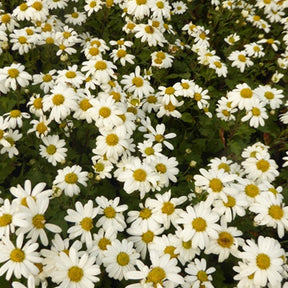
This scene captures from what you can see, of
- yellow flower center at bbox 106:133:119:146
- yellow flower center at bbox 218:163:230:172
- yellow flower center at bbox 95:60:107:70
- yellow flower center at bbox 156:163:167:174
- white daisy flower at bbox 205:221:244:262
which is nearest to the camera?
white daisy flower at bbox 205:221:244:262

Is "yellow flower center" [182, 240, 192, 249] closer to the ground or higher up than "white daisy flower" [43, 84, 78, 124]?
closer to the ground

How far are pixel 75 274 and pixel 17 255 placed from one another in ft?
1.52

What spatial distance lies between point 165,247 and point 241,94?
8.07 feet

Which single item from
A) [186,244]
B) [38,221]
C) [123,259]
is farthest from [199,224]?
[38,221]

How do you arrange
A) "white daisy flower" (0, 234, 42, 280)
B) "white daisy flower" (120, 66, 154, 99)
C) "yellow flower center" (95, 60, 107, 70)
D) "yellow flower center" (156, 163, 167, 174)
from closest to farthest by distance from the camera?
1. "white daisy flower" (0, 234, 42, 280)
2. "yellow flower center" (156, 163, 167, 174)
3. "yellow flower center" (95, 60, 107, 70)
4. "white daisy flower" (120, 66, 154, 99)

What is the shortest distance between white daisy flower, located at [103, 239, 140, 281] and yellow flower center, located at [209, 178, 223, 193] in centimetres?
99

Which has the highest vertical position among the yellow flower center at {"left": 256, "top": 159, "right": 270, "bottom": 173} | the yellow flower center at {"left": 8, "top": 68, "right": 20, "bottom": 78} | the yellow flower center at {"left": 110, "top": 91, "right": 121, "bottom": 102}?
the yellow flower center at {"left": 110, "top": 91, "right": 121, "bottom": 102}

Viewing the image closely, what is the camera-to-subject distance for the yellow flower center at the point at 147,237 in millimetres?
2902

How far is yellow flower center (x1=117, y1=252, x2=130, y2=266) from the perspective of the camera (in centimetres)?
261

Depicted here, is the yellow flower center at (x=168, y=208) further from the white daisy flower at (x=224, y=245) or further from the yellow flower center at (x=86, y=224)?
the yellow flower center at (x=86, y=224)

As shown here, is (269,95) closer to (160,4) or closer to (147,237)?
(160,4)

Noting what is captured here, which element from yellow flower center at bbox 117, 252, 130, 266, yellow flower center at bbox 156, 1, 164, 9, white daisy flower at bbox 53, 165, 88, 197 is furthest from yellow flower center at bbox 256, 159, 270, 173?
yellow flower center at bbox 156, 1, 164, 9

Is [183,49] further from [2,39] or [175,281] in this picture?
[175,281]

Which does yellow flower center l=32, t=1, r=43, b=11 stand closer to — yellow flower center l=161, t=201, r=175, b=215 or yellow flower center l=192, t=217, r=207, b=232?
yellow flower center l=161, t=201, r=175, b=215
